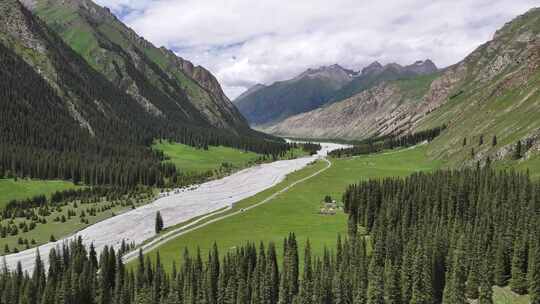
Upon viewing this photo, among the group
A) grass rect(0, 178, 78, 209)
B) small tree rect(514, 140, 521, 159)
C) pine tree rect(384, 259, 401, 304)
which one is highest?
small tree rect(514, 140, 521, 159)

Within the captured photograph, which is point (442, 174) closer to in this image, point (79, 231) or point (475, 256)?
point (475, 256)

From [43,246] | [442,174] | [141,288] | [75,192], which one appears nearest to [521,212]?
[442,174]

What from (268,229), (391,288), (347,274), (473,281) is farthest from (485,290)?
(268,229)

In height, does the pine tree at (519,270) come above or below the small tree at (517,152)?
below

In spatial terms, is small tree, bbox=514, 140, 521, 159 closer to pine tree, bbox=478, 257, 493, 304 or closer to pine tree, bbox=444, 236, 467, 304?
pine tree, bbox=444, 236, 467, 304

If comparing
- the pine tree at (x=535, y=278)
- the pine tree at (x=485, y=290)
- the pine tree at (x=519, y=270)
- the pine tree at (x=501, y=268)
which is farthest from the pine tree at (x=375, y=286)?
the pine tree at (x=535, y=278)

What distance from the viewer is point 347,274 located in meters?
87.8

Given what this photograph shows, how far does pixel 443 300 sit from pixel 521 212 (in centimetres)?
3019

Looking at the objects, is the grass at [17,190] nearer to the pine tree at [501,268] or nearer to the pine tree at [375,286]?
the pine tree at [375,286]

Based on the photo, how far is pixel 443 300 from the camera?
82438 millimetres

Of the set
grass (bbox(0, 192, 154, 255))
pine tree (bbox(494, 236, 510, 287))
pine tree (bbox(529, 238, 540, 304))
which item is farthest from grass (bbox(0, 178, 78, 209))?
pine tree (bbox(529, 238, 540, 304))

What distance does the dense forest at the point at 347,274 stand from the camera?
8375 cm

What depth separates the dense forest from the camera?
275ft

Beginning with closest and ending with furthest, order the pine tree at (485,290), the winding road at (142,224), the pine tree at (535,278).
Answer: the pine tree at (485,290)
the pine tree at (535,278)
the winding road at (142,224)
